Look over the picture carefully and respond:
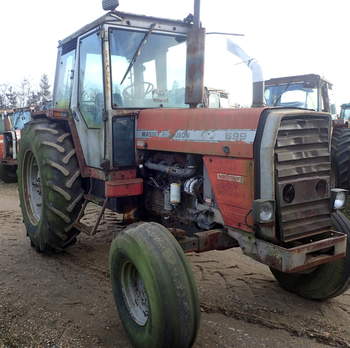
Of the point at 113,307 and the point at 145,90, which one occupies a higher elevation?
the point at 145,90

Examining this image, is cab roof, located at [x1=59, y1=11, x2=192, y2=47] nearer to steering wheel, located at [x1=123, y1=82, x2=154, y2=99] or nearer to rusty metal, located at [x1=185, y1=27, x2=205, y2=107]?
steering wheel, located at [x1=123, y1=82, x2=154, y2=99]

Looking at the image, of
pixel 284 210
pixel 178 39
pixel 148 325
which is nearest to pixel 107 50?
pixel 178 39

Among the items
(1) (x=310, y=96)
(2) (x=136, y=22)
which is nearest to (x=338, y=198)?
(2) (x=136, y=22)

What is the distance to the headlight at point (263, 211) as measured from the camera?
2.81 m

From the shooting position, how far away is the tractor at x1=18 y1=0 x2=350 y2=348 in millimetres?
2871

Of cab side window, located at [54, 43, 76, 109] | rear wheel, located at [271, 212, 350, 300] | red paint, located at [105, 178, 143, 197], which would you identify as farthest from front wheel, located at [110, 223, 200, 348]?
cab side window, located at [54, 43, 76, 109]

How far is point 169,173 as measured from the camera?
12.5 feet

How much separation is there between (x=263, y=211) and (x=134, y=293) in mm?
1176

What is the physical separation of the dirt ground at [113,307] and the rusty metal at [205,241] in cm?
61

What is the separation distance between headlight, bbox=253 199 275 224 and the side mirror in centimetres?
222

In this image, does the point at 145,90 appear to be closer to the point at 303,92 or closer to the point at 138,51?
the point at 138,51

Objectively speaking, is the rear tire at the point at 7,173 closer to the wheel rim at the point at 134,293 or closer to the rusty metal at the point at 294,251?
the wheel rim at the point at 134,293

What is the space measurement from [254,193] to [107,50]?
2.01m

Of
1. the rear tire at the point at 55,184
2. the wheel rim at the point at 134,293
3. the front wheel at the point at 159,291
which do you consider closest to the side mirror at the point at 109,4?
the rear tire at the point at 55,184
